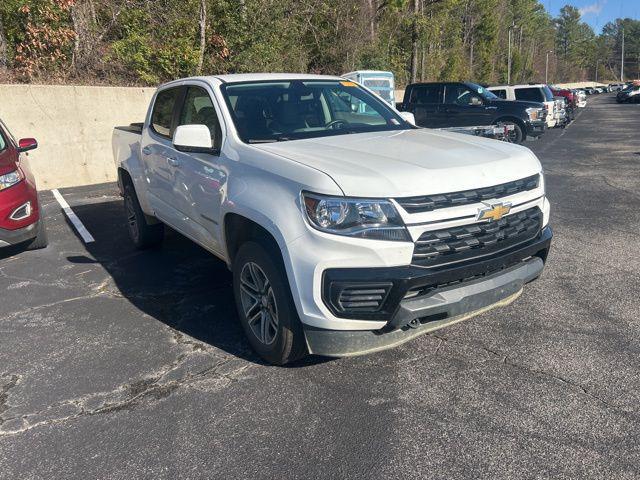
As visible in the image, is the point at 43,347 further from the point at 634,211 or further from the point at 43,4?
the point at 43,4

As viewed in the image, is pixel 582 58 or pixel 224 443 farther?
pixel 582 58

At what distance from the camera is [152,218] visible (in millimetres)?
5984

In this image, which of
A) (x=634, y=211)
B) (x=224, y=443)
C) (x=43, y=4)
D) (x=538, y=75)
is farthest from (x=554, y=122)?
(x=538, y=75)

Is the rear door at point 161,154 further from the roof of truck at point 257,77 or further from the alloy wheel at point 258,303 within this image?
the alloy wheel at point 258,303

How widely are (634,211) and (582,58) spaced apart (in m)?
146

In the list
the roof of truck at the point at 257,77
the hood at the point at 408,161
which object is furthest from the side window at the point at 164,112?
the hood at the point at 408,161

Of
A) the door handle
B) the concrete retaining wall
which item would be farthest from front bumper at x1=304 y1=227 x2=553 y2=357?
the concrete retaining wall

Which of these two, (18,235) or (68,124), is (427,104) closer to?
(68,124)

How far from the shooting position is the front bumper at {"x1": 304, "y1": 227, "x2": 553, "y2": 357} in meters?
2.91

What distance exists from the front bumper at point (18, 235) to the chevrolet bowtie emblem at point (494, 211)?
4919mm

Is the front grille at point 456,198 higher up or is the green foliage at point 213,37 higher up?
the green foliage at point 213,37

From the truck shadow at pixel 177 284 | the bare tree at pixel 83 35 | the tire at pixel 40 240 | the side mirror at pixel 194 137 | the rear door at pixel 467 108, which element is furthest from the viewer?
the rear door at pixel 467 108

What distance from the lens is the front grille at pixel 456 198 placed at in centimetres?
295

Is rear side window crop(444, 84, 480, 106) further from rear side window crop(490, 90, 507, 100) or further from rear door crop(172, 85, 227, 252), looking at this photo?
rear door crop(172, 85, 227, 252)
